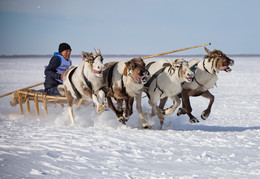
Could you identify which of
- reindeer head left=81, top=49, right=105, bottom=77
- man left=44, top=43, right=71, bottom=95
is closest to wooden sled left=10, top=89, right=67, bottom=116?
man left=44, top=43, right=71, bottom=95

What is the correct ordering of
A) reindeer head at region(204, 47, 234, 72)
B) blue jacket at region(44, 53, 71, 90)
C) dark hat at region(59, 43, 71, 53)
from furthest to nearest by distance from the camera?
dark hat at region(59, 43, 71, 53), blue jacket at region(44, 53, 71, 90), reindeer head at region(204, 47, 234, 72)

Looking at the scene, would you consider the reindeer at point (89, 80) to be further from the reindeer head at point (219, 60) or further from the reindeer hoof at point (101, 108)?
the reindeer head at point (219, 60)

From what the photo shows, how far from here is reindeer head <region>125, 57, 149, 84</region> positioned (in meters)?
6.34

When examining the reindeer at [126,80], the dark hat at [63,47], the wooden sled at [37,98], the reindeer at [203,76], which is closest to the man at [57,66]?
the dark hat at [63,47]

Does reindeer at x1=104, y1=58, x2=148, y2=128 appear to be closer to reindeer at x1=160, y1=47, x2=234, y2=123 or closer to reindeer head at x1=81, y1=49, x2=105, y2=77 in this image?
reindeer head at x1=81, y1=49, x2=105, y2=77

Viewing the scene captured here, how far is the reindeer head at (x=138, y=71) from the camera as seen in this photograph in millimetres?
6336

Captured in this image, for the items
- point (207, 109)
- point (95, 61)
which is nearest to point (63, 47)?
point (95, 61)

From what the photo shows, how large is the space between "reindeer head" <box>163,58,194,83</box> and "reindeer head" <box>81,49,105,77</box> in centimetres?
133

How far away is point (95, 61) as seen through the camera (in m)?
6.51

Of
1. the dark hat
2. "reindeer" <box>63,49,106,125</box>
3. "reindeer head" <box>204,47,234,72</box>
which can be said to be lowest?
"reindeer" <box>63,49,106,125</box>

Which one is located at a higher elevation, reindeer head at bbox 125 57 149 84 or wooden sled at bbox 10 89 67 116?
reindeer head at bbox 125 57 149 84

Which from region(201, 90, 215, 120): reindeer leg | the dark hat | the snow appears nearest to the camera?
the snow

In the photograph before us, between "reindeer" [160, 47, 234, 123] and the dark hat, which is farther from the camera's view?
the dark hat

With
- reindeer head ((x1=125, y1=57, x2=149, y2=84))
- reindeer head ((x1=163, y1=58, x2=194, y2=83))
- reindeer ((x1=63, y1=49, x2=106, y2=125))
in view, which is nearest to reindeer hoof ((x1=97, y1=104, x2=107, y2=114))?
reindeer ((x1=63, y1=49, x2=106, y2=125))
